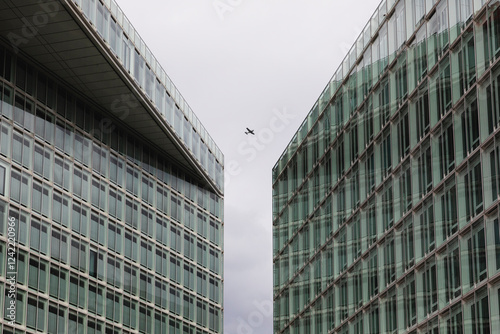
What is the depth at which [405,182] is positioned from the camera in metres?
52.9

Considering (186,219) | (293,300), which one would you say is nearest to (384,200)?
(293,300)

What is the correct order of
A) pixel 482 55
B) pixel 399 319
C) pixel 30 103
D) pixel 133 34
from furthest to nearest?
pixel 133 34
pixel 30 103
pixel 399 319
pixel 482 55

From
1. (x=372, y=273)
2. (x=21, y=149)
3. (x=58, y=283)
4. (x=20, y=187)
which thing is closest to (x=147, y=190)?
(x=58, y=283)

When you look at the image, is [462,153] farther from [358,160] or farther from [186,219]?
[186,219]

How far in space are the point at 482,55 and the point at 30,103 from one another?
37.3 metres

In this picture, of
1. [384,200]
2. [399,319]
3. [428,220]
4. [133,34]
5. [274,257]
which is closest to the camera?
[428,220]

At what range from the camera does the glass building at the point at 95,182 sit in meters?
67.3

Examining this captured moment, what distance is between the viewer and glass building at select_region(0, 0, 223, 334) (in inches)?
2650

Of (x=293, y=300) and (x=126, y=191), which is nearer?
(x=293, y=300)

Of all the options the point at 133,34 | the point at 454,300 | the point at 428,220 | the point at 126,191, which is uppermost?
the point at 133,34

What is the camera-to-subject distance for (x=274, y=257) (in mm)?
84125

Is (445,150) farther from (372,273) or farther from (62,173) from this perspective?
(62,173)

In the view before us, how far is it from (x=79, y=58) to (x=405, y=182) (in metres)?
27.6

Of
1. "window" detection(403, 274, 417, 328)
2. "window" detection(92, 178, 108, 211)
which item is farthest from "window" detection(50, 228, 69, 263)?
"window" detection(403, 274, 417, 328)
